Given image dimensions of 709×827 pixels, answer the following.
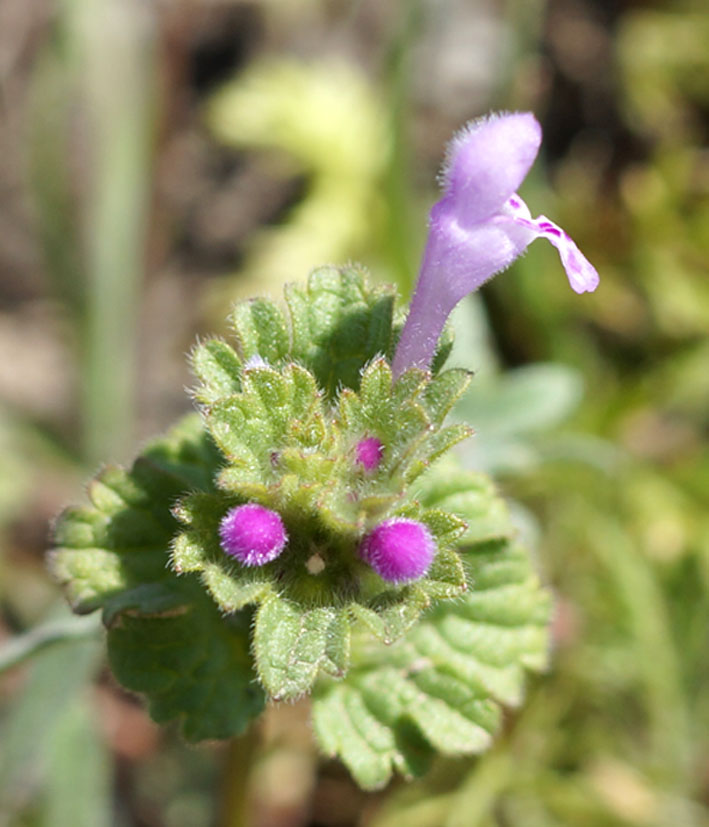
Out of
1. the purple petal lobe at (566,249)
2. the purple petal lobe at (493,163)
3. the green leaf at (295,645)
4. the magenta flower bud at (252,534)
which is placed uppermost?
the purple petal lobe at (493,163)

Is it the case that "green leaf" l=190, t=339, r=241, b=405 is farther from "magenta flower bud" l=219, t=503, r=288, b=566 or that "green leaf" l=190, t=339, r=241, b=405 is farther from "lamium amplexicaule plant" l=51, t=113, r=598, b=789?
"magenta flower bud" l=219, t=503, r=288, b=566

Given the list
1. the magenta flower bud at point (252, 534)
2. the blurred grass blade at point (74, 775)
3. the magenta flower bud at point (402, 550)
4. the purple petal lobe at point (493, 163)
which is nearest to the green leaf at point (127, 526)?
the magenta flower bud at point (252, 534)

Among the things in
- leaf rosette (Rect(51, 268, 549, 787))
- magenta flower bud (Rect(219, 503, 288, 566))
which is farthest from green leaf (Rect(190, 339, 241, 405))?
magenta flower bud (Rect(219, 503, 288, 566))

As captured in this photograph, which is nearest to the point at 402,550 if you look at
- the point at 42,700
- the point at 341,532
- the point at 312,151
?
the point at 341,532

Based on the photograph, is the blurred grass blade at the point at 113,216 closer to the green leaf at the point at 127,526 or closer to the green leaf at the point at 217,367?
the green leaf at the point at 127,526

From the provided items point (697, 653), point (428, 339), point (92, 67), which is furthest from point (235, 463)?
point (92, 67)

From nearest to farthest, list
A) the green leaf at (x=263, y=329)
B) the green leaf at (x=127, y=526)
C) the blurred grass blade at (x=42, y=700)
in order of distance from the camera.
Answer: the green leaf at (x=263, y=329) → the green leaf at (x=127, y=526) → the blurred grass blade at (x=42, y=700)

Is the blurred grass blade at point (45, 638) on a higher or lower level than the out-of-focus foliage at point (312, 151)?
higher

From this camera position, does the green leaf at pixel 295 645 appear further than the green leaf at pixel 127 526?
No

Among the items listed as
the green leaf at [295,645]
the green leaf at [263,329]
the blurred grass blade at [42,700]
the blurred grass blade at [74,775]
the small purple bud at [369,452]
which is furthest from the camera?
the blurred grass blade at [74,775]
